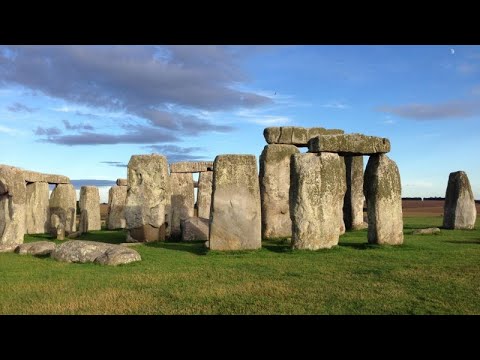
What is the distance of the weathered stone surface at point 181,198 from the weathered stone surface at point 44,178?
5.08 m

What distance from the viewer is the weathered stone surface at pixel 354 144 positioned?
12.6 meters

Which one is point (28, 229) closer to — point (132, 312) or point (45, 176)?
point (45, 176)

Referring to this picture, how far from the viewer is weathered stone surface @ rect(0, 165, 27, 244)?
562 inches

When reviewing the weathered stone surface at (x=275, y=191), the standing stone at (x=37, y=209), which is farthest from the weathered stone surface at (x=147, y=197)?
the standing stone at (x=37, y=209)

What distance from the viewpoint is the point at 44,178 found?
21.2 meters

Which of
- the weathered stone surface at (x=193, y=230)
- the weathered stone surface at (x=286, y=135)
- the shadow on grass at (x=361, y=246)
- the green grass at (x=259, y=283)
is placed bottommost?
the green grass at (x=259, y=283)

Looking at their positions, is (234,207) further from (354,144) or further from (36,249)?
(36,249)

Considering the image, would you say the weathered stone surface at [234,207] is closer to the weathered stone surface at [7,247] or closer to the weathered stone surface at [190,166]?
the weathered stone surface at [7,247]

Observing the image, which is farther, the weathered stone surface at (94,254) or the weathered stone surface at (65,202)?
the weathered stone surface at (65,202)

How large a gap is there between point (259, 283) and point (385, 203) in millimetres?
5789

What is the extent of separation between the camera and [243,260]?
1101 centimetres

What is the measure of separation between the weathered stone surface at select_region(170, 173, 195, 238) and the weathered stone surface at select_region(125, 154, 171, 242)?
1.94m
